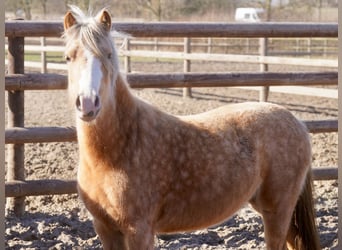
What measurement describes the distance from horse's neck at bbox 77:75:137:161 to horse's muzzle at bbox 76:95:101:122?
29 cm

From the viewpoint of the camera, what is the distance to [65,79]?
4.52 metres

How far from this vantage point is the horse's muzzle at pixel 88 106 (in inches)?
109

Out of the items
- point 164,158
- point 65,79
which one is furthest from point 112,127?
point 65,79

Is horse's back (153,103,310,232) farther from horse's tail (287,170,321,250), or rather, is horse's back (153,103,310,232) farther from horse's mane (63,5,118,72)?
horse's mane (63,5,118,72)

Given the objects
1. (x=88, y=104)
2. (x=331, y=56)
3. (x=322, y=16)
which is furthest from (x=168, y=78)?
(x=322, y=16)

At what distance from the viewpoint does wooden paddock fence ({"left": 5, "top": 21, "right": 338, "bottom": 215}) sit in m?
4.52

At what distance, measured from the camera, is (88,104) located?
2.78m

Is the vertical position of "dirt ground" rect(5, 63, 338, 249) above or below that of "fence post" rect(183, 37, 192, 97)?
below

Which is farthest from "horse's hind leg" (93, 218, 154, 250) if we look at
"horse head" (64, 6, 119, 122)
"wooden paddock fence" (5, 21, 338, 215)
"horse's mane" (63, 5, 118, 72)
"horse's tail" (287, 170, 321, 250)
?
"wooden paddock fence" (5, 21, 338, 215)

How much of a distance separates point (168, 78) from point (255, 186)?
1.52 metres

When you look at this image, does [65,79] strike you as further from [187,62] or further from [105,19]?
[187,62]

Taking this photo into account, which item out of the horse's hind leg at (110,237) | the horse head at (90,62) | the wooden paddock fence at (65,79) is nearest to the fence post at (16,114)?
the wooden paddock fence at (65,79)

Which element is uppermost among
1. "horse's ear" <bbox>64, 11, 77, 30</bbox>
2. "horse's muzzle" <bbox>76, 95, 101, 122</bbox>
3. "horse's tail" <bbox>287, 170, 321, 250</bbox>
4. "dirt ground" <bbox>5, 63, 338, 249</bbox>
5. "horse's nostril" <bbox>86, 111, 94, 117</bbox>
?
"horse's ear" <bbox>64, 11, 77, 30</bbox>

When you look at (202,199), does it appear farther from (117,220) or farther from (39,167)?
(39,167)
